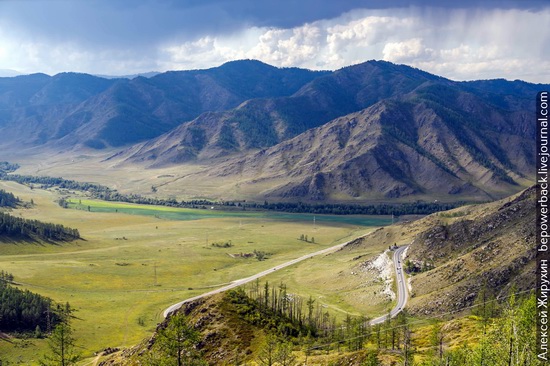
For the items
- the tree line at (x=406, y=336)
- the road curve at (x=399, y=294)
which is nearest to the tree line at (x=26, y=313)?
the tree line at (x=406, y=336)

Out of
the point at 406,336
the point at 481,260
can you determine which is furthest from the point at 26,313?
the point at 481,260

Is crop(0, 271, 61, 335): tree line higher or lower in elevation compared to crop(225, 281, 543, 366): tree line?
lower

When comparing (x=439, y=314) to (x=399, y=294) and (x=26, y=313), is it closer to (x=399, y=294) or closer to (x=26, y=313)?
(x=399, y=294)

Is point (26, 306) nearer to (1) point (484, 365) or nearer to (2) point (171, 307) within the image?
(2) point (171, 307)

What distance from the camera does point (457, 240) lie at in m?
196

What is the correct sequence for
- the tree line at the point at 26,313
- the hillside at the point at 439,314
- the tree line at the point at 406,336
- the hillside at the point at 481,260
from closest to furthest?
the tree line at the point at 406,336 < the hillside at the point at 439,314 < the hillside at the point at 481,260 < the tree line at the point at 26,313

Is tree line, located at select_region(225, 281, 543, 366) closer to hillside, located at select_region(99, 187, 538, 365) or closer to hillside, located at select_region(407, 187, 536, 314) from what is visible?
hillside, located at select_region(99, 187, 538, 365)

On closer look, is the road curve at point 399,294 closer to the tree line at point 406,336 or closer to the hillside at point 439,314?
the hillside at point 439,314

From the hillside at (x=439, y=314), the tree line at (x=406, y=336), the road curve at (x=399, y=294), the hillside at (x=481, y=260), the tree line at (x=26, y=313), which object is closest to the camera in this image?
the tree line at (x=406, y=336)

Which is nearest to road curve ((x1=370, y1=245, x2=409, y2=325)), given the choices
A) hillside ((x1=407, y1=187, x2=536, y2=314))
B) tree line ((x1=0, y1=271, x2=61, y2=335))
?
hillside ((x1=407, y1=187, x2=536, y2=314))

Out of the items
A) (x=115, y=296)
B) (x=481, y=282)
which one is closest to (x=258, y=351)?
(x=481, y=282)

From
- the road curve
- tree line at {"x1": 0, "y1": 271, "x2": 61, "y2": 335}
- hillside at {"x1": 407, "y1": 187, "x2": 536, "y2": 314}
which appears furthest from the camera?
tree line at {"x1": 0, "y1": 271, "x2": 61, "y2": 335}

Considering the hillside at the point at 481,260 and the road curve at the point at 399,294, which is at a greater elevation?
the hillside at the point at 481,260

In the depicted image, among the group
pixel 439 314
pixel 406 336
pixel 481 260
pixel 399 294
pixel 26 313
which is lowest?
pixel 26 313
